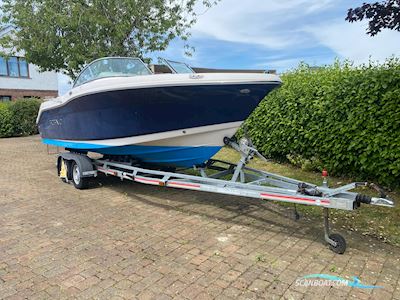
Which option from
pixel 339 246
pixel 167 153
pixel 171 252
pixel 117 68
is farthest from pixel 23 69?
pixel 339 246

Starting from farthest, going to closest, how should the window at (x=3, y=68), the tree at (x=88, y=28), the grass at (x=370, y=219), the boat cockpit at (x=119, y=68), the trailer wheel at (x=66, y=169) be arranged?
the window at (x=3, y=68) → the tree at (x=88, y=28) → the trailer wheel at (x=66, y=169) → the boat cockpit at (x=119, y=68) → the grass at (x=370, y=219)

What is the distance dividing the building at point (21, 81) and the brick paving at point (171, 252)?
71.2 feet

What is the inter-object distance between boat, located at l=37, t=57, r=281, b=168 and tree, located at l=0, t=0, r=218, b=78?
244 inches

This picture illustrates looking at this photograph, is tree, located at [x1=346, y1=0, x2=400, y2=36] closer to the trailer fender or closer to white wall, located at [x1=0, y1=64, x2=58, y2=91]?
the trailer fender

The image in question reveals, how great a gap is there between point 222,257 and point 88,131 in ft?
11.5

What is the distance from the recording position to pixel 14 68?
2433 centimetres

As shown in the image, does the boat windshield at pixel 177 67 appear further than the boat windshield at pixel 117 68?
No

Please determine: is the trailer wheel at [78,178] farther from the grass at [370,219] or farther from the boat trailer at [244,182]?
the grass at [370,219]

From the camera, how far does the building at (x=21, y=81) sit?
934 inches

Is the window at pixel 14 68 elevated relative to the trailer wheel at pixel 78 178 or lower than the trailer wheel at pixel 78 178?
elevated

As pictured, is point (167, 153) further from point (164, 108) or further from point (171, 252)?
point (171, 252)

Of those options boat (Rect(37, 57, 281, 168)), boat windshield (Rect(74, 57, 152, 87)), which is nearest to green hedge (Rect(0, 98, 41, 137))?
boat (Rect(37, 57, 281, 168))

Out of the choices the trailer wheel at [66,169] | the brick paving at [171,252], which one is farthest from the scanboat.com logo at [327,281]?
the trailer wheel at [66,169]

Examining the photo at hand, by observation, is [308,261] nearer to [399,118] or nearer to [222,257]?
[222,257]
